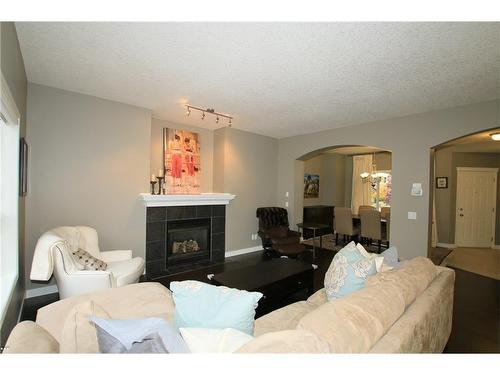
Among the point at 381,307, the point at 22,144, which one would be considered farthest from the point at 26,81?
the point at 381,307

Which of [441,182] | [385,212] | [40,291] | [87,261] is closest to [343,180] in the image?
[385,212]

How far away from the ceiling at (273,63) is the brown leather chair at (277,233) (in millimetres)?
2403

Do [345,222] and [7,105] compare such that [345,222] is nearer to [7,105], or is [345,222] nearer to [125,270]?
[125,270]

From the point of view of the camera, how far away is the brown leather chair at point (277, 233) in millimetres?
4395

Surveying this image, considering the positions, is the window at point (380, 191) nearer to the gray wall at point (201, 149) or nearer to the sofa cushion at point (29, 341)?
the gray wall at point (201, 149)

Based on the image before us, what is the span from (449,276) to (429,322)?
0.79 meters

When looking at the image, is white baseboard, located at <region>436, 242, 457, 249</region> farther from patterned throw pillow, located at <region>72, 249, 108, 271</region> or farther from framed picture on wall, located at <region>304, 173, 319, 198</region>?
patterned throw pillow, located at <region>72, 249, 108, 271</region>

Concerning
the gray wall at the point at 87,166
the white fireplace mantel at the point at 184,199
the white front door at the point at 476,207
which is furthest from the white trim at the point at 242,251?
the white front door at the point at 476,207

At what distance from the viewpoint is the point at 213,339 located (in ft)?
3.10

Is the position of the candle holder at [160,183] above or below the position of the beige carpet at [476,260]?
above

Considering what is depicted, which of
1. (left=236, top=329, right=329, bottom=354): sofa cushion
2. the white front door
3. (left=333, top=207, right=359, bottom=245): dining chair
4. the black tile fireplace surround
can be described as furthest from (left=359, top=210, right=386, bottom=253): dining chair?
(left=236, top=329, right=329, bottom=354): sofa cushion
